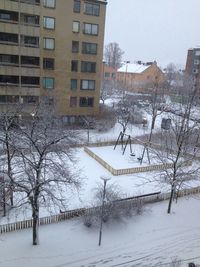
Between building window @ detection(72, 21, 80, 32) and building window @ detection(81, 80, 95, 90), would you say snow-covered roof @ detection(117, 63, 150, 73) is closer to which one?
building window @ detection(81, 80, 95, 90)

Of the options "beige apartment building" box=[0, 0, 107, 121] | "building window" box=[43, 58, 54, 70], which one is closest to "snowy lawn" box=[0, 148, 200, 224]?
"beige apartment building" box=[0, 0, 107, 121]

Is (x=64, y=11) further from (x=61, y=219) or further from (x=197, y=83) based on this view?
(x=197, y=83)

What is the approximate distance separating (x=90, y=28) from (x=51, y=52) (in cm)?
577

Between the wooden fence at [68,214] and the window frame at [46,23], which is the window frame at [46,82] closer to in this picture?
the window frame at [46,23]

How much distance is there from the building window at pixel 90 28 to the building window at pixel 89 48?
140cm

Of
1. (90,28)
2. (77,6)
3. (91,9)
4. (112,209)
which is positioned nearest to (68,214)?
(112,209)

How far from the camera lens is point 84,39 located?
34.7 meters

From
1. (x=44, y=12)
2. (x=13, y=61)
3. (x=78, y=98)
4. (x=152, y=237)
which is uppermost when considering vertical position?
(x=44, y=12)

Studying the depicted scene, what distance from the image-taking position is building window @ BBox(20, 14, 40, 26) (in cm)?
3180

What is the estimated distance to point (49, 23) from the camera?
32.5m

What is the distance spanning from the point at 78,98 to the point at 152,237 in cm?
2407

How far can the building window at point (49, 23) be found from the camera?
106ft

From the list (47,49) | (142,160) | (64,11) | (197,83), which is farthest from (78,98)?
(197,83)

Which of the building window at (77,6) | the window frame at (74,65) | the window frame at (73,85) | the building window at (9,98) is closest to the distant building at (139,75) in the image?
the window frame at (73,85)
